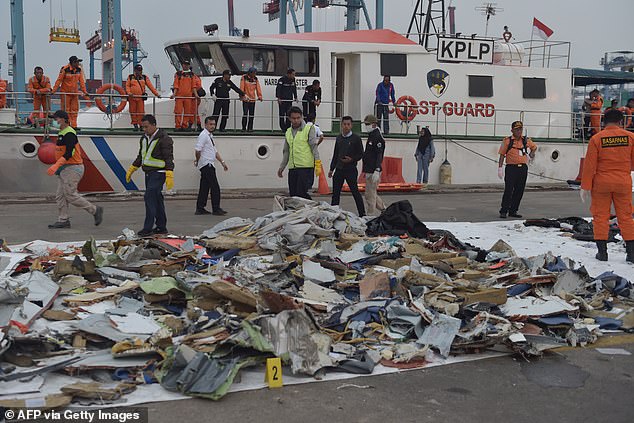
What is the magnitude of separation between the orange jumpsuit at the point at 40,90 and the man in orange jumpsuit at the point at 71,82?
280 mm

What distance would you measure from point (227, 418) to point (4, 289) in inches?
96.3

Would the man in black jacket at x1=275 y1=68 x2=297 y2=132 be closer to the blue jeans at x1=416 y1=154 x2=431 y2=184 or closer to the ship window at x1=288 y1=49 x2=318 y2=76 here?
the ship window at x1=288 y1=49 x2=318 y2=76

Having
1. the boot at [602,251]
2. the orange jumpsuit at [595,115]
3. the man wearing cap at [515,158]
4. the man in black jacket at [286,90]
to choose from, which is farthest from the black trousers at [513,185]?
the orange jumpsuit at [595,115]

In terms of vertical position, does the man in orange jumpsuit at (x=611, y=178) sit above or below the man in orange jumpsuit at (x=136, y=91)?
below

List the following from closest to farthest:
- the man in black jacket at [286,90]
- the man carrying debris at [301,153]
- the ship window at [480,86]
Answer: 1. the man carrying debris at [301,153]
2. the man in black jacket at [286,90]
3. the ship window at [480,86]

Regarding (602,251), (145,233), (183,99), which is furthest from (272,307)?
(183,99)

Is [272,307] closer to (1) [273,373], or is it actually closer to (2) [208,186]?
(1) [273,373]

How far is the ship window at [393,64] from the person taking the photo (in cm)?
1759

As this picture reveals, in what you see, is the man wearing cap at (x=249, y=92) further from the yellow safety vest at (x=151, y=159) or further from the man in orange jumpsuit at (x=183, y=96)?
the yellow safety vest at (x=151, y=159)

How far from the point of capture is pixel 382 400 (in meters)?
3.98

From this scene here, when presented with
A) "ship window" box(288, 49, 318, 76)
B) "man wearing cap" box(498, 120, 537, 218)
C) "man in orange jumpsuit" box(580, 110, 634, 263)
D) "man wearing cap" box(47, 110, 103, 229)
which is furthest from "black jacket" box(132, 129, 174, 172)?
"ship window" box(288, 49, 318, 76)

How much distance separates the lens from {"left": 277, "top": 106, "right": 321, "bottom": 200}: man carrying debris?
10859mm

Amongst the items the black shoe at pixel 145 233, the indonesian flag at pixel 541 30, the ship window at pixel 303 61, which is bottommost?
the black shoe at pixel 145 233

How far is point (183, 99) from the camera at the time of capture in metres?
15.7
